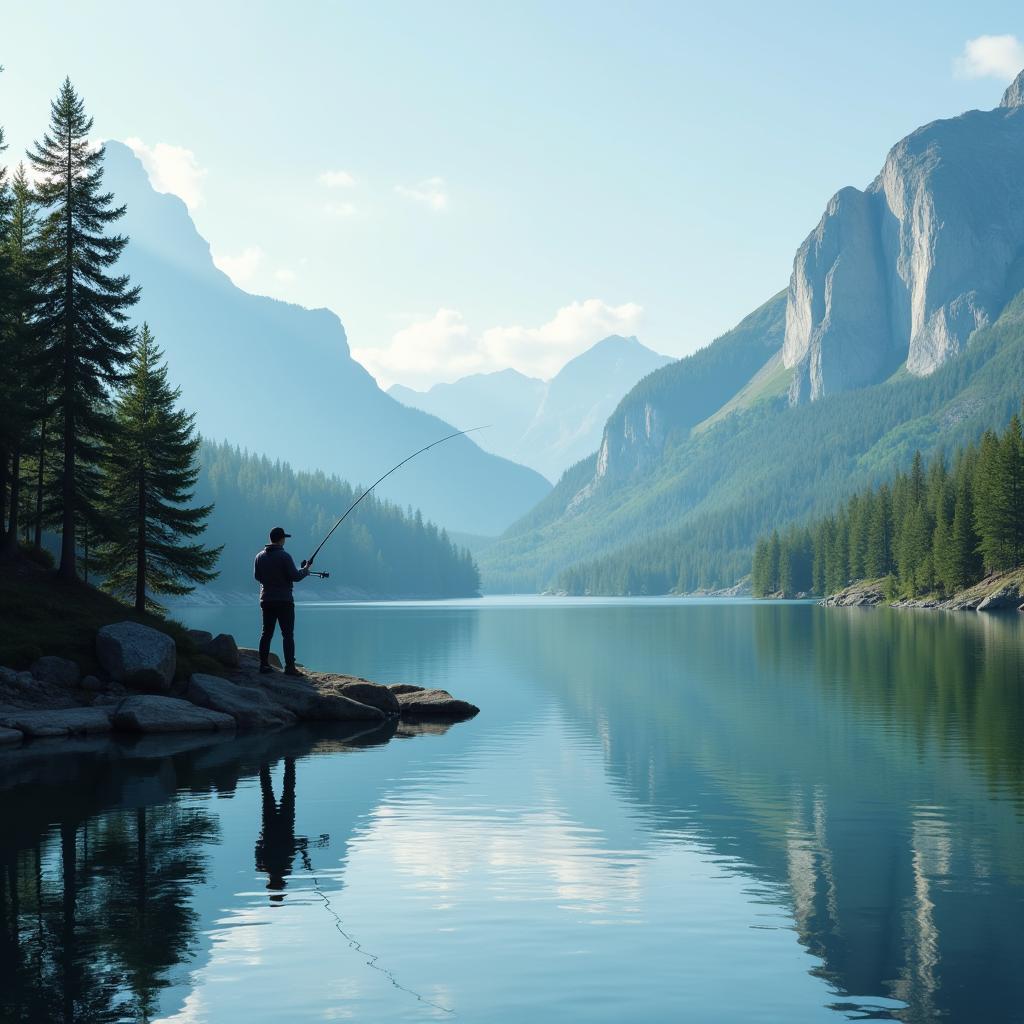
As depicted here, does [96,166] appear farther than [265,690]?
Yes

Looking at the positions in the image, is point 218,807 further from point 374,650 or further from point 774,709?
point 374,650

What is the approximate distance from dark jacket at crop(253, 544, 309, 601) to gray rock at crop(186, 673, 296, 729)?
9.47ft

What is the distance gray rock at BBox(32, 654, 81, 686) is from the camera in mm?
33844

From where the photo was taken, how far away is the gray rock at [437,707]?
1462 inches

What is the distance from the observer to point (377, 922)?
13.1m

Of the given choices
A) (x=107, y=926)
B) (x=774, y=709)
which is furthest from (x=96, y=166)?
(x=107, y=926)

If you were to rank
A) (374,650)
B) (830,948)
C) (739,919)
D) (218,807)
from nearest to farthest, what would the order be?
(830,948), (739,919), (218,807), (374,650)

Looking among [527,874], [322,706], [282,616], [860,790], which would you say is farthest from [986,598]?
[527,874]

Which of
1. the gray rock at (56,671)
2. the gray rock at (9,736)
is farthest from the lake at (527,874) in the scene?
the gray rock at (56,671)

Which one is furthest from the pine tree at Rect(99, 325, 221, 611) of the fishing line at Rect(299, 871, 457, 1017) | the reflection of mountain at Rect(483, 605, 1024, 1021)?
the fishing line at Rect(299, 871, 457, 1017)

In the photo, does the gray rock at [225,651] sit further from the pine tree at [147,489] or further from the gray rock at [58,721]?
the pine tree at [147,489]

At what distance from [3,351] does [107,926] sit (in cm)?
3208

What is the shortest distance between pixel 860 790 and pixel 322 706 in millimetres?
17860

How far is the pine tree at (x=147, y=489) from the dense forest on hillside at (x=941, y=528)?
84023mm
